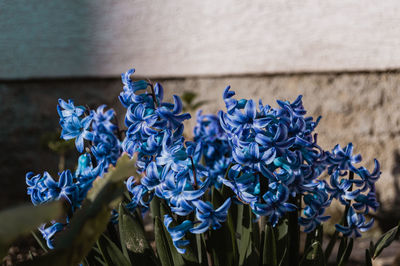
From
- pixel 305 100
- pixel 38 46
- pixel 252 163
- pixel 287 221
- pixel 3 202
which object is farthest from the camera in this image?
pixel 3 202

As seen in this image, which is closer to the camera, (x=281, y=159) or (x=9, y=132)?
(x=281, y=159)

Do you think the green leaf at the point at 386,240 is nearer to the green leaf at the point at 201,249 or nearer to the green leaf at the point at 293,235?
the green leaf at the point at 293,235

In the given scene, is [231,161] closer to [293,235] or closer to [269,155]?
[269,155]

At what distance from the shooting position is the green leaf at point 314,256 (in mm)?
989

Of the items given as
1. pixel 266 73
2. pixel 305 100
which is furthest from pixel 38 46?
pixel 305 100

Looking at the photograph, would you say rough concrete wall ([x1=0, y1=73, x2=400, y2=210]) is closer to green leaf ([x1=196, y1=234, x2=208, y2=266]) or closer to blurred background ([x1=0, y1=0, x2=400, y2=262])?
blurred background ([x1=0, y1=0, x2=400, y2=262])

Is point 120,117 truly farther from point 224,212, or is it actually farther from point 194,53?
point 224,212

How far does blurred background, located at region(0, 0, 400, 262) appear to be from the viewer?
6.77 feet

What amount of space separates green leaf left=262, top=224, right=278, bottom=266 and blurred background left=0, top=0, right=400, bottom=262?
4.32 ft

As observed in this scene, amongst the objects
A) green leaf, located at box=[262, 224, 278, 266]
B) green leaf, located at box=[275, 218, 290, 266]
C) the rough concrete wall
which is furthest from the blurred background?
green leaf, located at box=[262, 224, 278, 266]

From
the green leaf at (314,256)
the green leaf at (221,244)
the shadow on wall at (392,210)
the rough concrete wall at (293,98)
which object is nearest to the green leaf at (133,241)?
the green leaf at (221,244)

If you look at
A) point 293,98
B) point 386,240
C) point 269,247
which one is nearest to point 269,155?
point 269,247

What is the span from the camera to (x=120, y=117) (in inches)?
94.3

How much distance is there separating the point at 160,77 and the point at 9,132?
99cm
